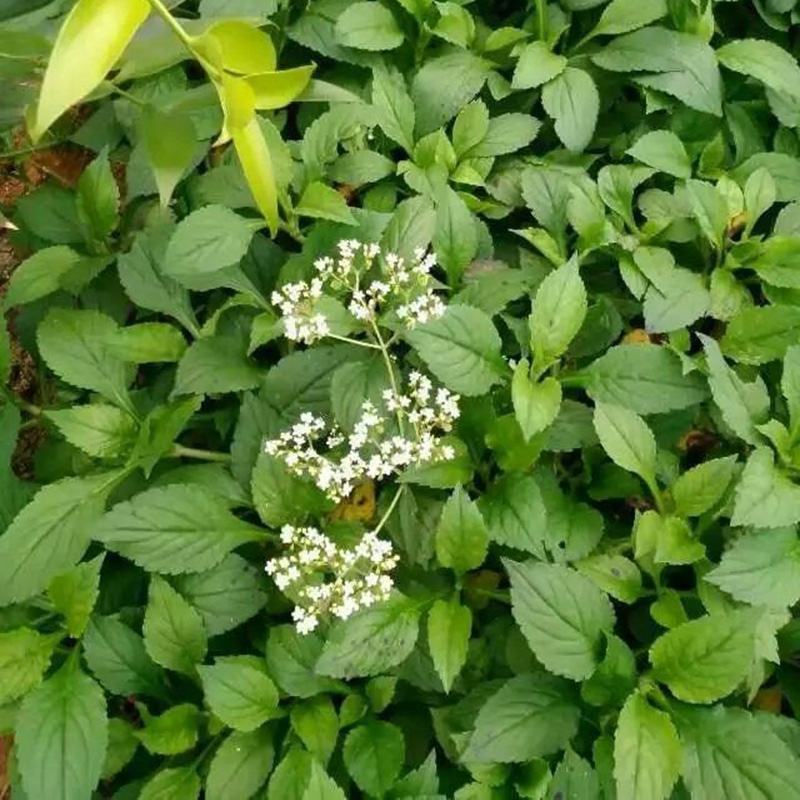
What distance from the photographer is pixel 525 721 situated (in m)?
1.51

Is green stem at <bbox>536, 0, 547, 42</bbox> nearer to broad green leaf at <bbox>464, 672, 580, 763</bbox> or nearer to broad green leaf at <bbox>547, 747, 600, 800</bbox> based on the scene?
broad green leaf at <bbox>464, 672, 580, 763</bbox>

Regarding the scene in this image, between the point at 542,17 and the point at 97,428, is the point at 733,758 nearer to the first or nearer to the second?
the point at 97,428

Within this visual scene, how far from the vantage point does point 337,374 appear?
1656 millimetres

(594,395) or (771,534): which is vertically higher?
(594,395)

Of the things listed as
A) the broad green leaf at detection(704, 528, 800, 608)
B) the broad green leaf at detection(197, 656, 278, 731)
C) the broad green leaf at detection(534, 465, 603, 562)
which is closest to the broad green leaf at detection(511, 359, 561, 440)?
the broad green leaf at detection(534, 465, 603, 562)

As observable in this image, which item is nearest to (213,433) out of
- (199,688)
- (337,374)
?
(337,374)

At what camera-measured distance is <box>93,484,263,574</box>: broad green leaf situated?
159 cm

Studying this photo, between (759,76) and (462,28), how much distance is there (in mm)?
592

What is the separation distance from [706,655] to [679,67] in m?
1.14

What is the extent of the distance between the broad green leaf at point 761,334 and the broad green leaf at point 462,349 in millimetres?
435

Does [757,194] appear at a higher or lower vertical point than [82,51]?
lower

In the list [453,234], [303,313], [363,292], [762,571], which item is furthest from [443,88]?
[762,571]

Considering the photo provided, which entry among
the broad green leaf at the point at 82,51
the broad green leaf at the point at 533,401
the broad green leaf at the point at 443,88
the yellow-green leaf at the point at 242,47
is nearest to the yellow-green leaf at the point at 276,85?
the yellow-green leaf at the point at 242,47

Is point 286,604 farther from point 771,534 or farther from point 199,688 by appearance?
point 771,534
